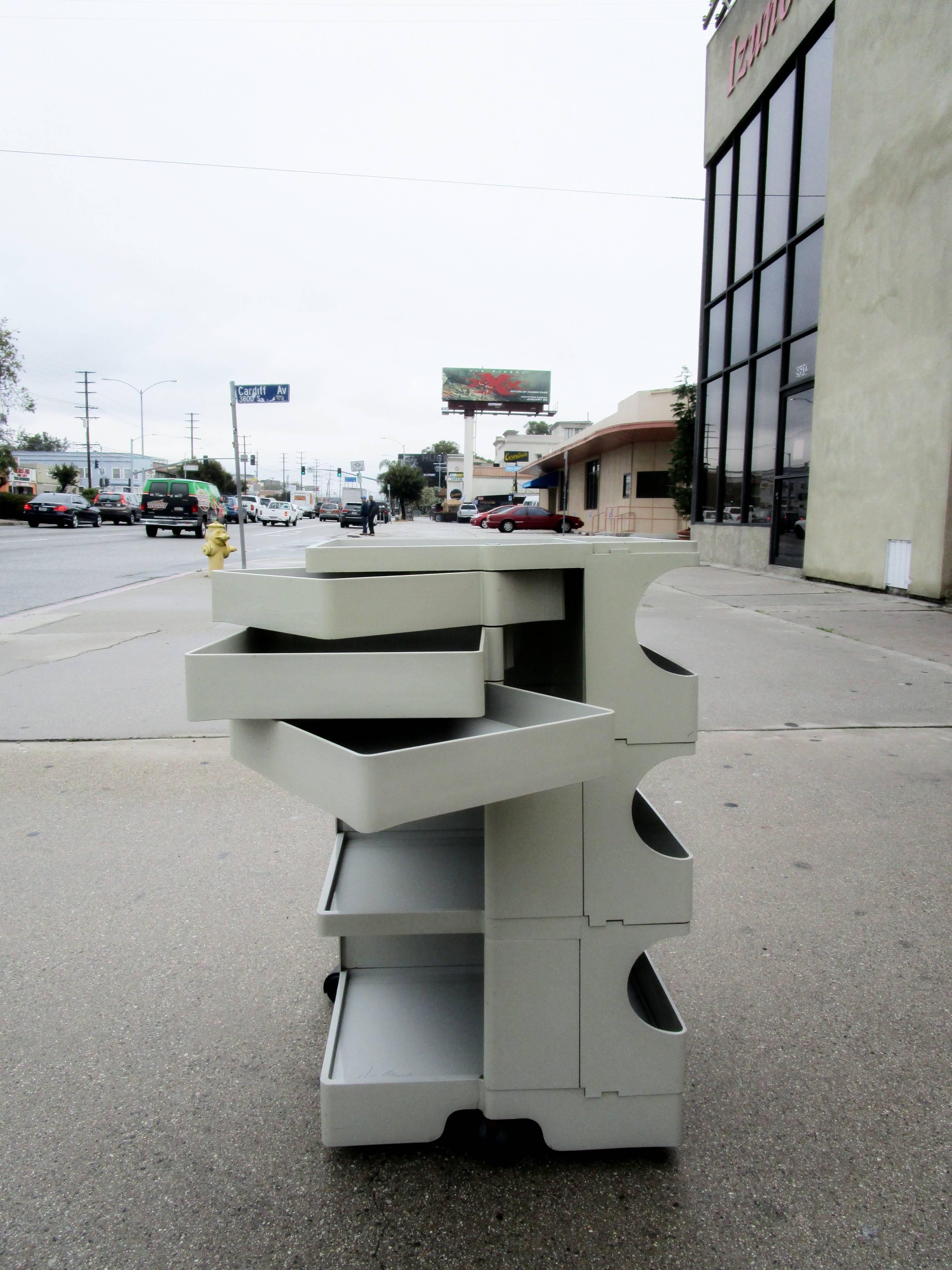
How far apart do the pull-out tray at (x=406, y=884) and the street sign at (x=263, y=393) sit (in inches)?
427

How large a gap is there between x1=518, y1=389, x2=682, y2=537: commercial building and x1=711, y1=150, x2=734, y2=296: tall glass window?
814 cm

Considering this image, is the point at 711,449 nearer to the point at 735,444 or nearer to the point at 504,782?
the point at 735,444

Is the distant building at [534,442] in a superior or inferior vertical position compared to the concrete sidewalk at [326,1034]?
superior

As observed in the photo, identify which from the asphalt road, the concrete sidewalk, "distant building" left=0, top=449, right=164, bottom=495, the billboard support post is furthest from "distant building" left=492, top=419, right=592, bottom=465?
the concrete sidewalk

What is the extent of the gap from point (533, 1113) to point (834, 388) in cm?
1375

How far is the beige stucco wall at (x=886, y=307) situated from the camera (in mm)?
10344

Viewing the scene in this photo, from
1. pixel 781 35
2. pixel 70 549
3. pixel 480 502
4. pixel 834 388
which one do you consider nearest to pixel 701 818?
pixel 834 388

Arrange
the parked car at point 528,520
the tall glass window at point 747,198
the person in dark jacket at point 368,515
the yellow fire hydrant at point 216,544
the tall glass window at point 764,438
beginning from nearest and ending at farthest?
the yellow fire hydrant at point 216,544
the tall glass window at point 764,438
the tall glass window at point 747,198
the person in dark jacket at point 368,515
the parked car at point 528,520

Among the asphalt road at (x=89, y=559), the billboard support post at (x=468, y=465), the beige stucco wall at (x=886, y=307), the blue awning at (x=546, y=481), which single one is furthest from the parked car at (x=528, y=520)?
the billboard support post at (x=468, y=465)

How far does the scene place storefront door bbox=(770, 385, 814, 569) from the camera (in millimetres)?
14578

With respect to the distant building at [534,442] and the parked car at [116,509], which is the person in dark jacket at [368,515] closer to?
the parked car at [116,509]

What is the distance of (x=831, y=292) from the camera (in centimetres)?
1319

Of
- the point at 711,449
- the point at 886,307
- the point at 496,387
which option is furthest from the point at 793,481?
the point at 496,387

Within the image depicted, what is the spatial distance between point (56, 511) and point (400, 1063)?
40826 millimetres
